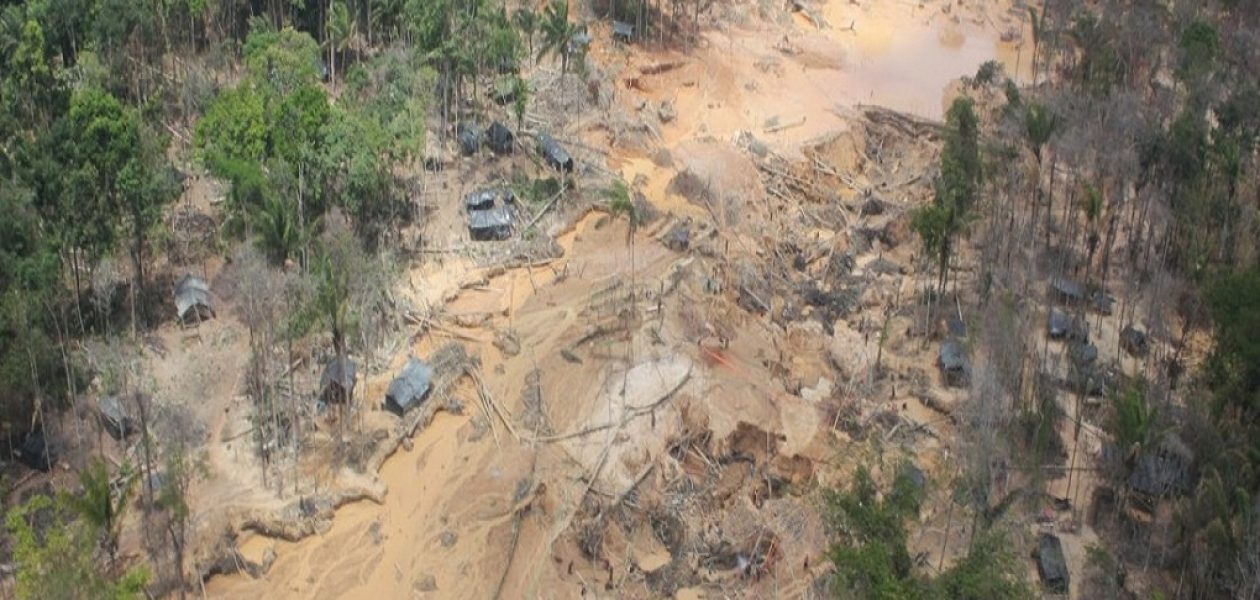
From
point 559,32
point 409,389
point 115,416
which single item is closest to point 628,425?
point 409,389

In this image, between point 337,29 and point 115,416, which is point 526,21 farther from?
point 115,416

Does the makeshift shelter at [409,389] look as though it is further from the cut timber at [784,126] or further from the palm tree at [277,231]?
the cut timber at [784,126]

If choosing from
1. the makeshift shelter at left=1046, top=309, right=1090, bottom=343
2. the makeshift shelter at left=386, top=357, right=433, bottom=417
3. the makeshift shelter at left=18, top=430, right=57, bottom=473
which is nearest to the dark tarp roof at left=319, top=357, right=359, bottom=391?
the makeshift shelter at left=386, top=357, right=433, bottom=417

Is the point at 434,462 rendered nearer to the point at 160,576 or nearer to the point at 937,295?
the point at 160,576

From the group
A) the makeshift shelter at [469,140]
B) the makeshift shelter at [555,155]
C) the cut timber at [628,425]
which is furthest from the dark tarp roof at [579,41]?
the cut timber at [628,425]

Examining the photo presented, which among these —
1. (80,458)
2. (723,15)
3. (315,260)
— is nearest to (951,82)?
(723,15)

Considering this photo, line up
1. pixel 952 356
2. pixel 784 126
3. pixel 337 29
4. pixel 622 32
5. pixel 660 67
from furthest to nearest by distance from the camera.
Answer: pixel 622 32 < pixel 660 67 < pixel 784 126 < pixel 337 29 < pixel 952 356
